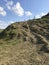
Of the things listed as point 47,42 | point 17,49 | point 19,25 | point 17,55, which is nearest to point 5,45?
point 17,49

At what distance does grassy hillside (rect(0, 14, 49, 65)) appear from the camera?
669 inches

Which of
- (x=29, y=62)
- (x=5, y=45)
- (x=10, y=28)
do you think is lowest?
(x=29, y=62)

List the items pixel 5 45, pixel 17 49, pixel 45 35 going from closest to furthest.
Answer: pixel 17 49 < pixel 5 45 < pixel 45 35

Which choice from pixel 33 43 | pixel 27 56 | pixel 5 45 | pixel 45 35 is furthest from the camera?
pixel 45 35

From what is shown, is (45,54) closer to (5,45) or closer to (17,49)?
(17,49)

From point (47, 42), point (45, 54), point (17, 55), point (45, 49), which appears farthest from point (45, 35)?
point (17, 55)

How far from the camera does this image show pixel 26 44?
74.5ft

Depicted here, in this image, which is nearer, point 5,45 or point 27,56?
point 27,56

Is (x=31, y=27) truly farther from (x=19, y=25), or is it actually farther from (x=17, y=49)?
(x=17, y=49)

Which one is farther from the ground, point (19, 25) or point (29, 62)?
point (19, 25)

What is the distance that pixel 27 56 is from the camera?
18.1m

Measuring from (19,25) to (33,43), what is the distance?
6.99 meters

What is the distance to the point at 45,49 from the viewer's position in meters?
20.5

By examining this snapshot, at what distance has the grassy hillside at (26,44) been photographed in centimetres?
1698
